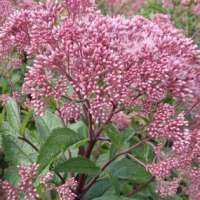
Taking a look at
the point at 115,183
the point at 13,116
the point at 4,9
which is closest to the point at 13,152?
the point at 13,116

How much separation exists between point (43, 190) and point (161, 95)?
57 centimetres

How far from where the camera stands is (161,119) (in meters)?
1.68

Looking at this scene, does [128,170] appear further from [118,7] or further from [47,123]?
[118,7]

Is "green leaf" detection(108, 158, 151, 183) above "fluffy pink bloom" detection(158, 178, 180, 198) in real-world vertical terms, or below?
above

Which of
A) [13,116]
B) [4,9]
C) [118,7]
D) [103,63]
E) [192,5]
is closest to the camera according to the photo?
[103,63]

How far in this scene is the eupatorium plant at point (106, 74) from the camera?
1.60 m

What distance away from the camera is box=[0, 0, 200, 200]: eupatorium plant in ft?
5.25

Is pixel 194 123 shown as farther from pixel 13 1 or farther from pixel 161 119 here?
pixel 13 1

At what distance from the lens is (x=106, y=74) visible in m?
1.64

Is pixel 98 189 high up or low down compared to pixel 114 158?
down

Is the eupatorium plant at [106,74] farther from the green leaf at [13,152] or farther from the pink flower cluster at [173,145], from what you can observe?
the green leaf at [13,152]

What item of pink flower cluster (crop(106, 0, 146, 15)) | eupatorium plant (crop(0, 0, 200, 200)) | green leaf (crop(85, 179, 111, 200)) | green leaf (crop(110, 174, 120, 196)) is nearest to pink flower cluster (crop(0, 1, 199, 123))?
eupatorium plant (crop(0, 0, 200, 200))

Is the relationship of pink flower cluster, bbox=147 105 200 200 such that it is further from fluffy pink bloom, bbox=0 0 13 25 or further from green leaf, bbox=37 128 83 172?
fluffy pink bloom, bbox=0 0 13 25

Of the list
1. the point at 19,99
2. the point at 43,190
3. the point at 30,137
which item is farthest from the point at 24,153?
the point at 19,99
